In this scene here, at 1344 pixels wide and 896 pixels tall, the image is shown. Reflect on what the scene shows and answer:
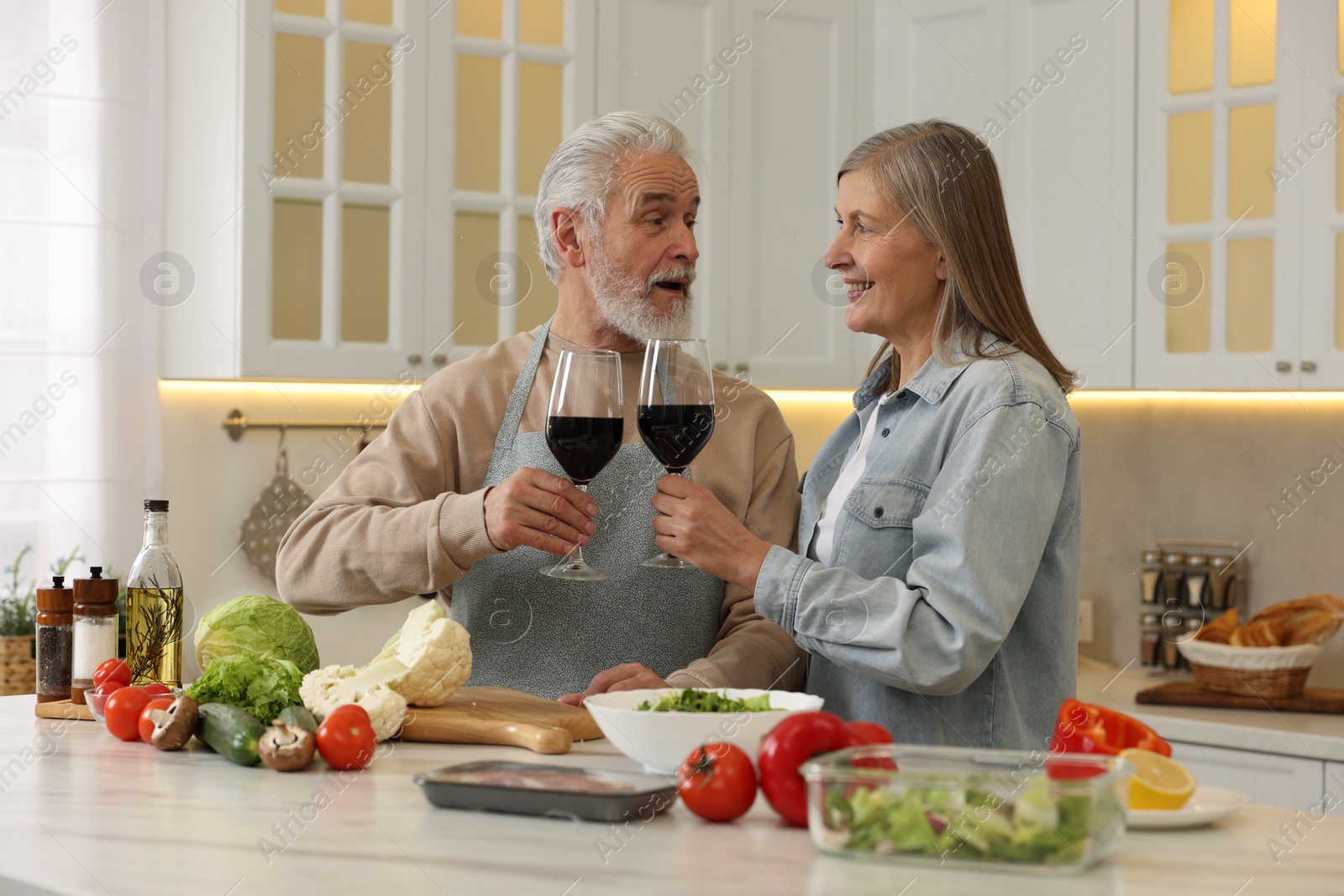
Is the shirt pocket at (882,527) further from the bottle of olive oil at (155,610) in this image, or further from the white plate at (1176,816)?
the bottle of olive oil at (155,610)

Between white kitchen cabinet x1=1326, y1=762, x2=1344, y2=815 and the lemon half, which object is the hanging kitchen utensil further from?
the lemon half

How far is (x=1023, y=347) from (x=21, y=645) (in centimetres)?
231

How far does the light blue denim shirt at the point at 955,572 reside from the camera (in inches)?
54.9

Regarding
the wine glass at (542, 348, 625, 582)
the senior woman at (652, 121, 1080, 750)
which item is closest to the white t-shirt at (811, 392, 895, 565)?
the senior woman at (652, 121, 1080, 750)

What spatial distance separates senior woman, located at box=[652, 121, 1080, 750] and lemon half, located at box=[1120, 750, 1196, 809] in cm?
24

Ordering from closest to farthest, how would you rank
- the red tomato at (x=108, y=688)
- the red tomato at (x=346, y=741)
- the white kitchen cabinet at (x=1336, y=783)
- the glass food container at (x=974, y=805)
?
the glass food container at (x=974, y=805) < the red tomato at (x=346, y=741) < the red tomato at (x=108, y=688) < the white kitchen cabinet at (x=1336, y=783)

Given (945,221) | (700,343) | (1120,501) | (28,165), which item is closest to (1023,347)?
(945,221)

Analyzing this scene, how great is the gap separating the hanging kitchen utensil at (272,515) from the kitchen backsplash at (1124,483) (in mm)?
20

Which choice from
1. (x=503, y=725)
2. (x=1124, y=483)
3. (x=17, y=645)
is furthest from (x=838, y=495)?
(x=1124, y=483)

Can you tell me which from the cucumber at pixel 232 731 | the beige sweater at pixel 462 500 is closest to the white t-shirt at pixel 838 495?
the beige sweater at pixel 462 500

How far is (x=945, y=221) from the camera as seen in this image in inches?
62.8

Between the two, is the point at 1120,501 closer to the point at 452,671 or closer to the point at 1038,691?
the point at 1038,691

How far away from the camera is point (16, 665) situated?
9.61 ft

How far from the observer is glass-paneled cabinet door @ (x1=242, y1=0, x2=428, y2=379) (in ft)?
10.2
